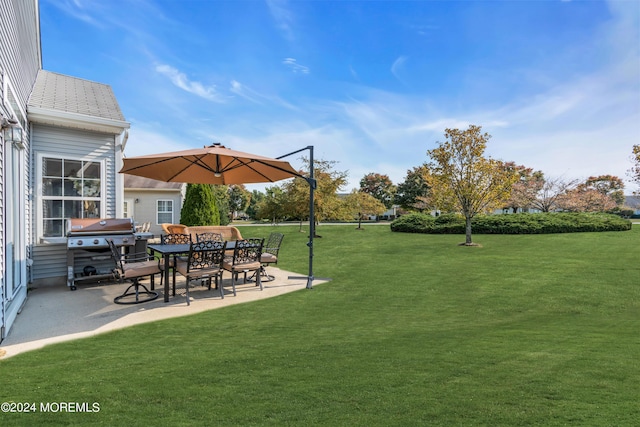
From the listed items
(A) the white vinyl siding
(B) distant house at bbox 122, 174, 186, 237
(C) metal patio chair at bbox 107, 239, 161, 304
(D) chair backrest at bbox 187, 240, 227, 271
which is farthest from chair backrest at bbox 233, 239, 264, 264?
(A) the white vinyl siding

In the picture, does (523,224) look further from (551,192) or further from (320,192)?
(320,192)

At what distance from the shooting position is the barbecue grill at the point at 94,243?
6725 millimetres

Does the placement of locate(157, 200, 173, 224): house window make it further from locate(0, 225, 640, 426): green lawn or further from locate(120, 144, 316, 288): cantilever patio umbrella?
locate(0, 225, 640, 426): green lawn

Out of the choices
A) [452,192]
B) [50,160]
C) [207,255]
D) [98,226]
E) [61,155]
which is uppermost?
[61,155]

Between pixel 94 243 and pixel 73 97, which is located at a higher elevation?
pixel 73 97

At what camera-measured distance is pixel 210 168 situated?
792cm

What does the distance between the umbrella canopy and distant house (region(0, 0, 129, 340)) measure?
126 centimetres

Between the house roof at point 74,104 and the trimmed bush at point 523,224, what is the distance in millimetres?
17649

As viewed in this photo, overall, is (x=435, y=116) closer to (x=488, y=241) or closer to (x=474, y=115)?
(x=474, y=115)

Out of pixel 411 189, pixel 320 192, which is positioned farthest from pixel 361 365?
pixel 411 189

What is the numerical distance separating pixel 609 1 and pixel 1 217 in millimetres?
15164

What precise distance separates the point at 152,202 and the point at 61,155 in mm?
12964

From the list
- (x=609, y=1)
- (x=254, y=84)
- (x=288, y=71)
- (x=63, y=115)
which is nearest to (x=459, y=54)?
(x=609, y=1)

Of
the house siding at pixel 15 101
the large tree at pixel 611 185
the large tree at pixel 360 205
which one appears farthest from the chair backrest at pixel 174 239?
the large tree at pixel 611 185
